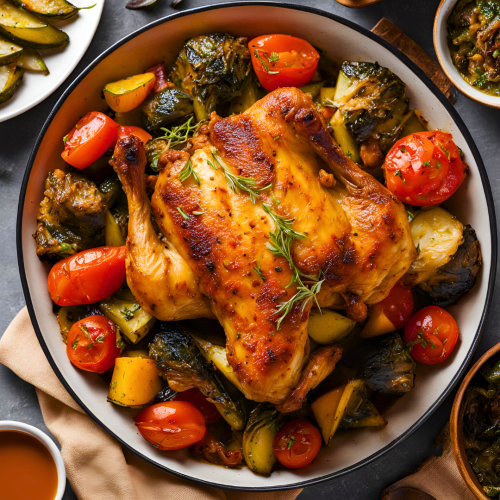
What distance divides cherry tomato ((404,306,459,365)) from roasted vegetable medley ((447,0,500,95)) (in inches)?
56.8

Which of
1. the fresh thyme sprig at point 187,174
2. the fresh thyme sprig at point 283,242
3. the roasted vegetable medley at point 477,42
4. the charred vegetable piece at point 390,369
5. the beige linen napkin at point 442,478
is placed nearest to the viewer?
the fresh thyme sprig at point 283,242

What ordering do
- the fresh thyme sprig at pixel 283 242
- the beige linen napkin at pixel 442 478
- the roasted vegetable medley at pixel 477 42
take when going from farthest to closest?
the beige linen napkin at pixel 442 478
the roasted vegetable medley at pixel 477 42
the fresh thyme sprig at pixel 283 242

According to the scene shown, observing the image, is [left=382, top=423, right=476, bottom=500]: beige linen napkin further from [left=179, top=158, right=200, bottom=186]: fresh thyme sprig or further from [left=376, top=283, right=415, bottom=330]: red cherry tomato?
[left=179, top=158, right=200, bottom=186]: fresh thyme sprig

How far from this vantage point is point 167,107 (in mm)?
3285

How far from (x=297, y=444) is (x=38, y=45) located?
305cm

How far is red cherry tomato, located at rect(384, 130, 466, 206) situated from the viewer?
307 centimetres

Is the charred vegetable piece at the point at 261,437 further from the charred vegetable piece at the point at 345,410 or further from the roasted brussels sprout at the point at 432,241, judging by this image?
the roasted brussels sprout at the point at 432,241

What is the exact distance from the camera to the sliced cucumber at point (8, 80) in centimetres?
349

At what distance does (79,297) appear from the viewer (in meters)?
3.21

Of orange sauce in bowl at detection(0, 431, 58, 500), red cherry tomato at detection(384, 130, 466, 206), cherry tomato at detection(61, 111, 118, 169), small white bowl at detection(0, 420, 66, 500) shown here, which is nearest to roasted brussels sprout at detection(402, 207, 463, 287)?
red cherry tomato at detection(384, 130, 466, 206)

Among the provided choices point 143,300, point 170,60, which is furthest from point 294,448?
point 170,60

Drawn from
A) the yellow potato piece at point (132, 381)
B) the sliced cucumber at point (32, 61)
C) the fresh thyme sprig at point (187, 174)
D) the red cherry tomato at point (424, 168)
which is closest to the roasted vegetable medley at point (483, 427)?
the red cherry tomato at point (424, 168)

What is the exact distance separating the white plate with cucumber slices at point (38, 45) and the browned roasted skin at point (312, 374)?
2.42 m

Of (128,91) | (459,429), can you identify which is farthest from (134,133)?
(459,429)
